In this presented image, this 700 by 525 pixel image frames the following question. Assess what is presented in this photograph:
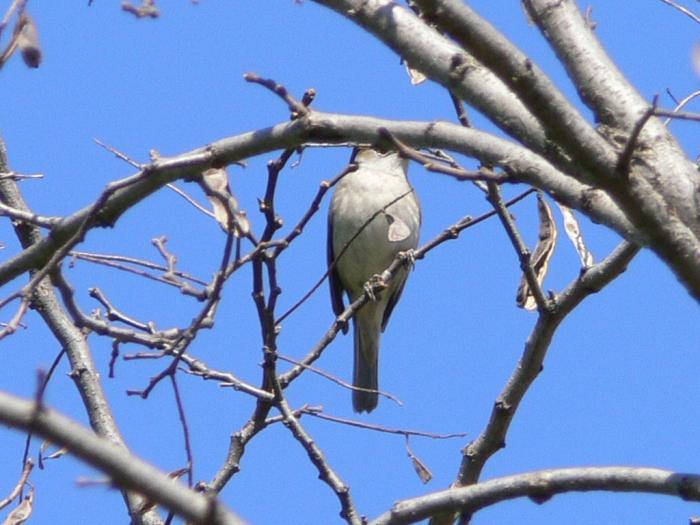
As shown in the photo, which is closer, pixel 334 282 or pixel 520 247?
pixel 520 247

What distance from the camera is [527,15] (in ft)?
9.45

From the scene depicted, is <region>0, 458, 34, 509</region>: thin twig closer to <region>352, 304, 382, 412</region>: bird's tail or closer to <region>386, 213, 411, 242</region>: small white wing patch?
<region>386, 213, 411, 242</region>: small white wing patch

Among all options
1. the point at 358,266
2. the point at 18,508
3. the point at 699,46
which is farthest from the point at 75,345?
the point at 358,266

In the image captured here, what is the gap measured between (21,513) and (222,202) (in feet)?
4.93

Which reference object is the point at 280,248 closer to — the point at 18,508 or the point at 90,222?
the point at 90,222

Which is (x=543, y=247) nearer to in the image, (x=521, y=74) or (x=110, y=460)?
(x=521, y=74)

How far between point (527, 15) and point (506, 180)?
0.62m

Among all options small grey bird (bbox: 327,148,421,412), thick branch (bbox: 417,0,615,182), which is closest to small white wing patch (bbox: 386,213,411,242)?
thick branch (bbox: 417,0,615,182)

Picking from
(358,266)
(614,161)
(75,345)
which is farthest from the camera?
(358,266)

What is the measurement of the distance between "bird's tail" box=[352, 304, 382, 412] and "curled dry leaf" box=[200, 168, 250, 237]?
239 inches

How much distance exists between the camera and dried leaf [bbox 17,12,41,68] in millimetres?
2758

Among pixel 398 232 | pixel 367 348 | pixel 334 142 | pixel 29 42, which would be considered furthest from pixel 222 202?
pixel 367 348

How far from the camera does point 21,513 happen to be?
3764 mm

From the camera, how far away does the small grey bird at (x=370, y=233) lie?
8.95 m
